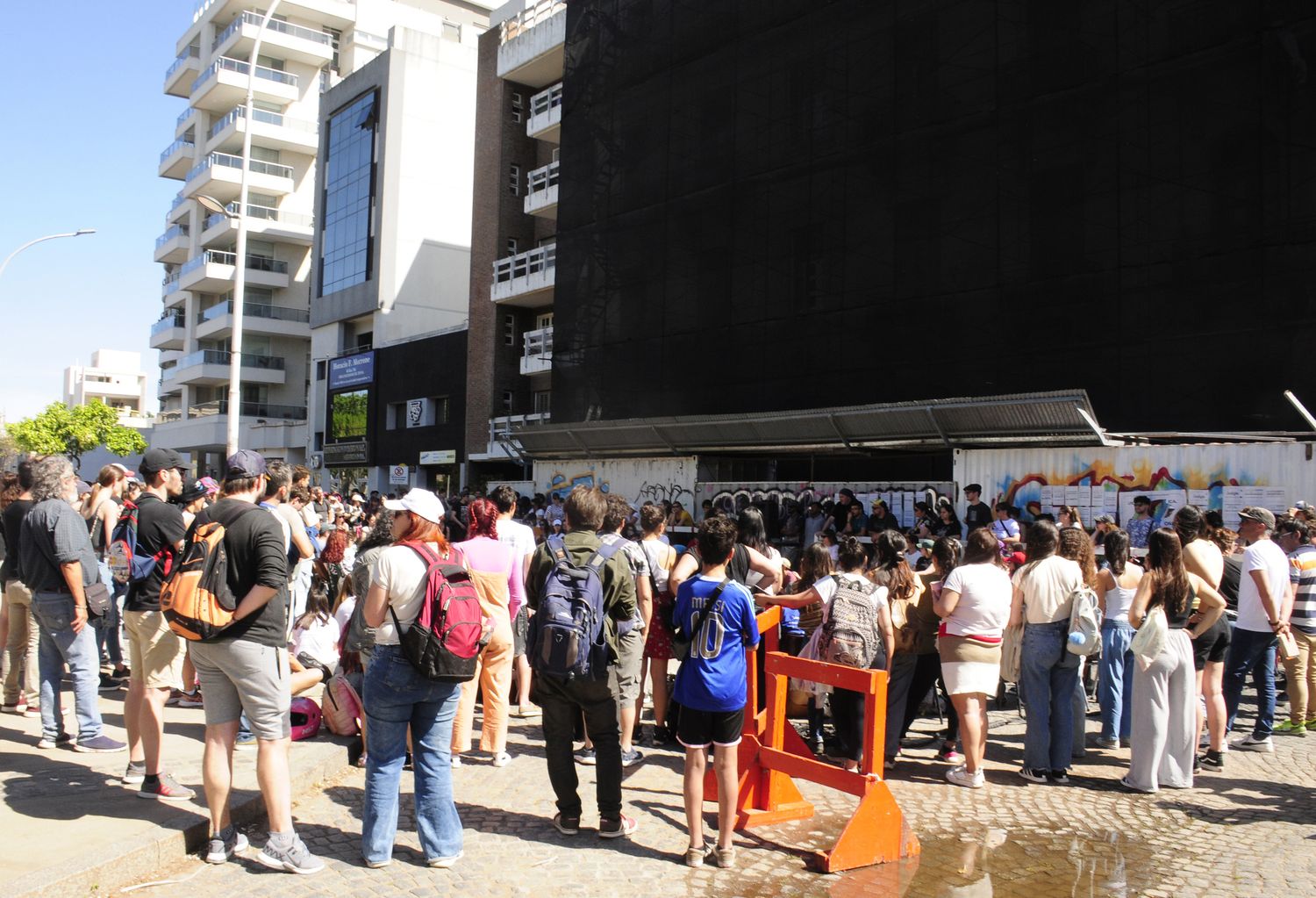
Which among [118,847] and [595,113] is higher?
[595,113]

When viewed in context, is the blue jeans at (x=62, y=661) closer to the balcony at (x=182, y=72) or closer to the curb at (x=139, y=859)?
the curb at (x=139, y=859)

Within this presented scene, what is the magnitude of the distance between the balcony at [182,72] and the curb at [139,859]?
59124 mm

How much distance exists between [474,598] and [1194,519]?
5.40m

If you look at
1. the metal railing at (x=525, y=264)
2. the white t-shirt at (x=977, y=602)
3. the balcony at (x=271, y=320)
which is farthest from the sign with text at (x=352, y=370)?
the white t-shirt at (x=977, y=602)

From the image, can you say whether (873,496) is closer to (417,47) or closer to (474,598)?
(474,598)

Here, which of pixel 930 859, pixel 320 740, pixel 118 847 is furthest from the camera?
pixel 320 740

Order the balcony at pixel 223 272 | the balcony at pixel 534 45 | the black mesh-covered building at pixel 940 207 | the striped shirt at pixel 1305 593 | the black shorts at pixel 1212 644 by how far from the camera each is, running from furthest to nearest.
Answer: the balcony at pixel 223 272
the balcony at pixel 534 45
the black mesh-covered building at pixel 940 207
the striped shirt at pixel 1305 593
the black shorts at pixel 1212 644

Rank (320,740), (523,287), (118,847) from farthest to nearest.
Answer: (523,287) < (320,740) < (118,847)

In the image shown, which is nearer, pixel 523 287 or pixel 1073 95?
pixel 1073 95

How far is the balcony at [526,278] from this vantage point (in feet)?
106

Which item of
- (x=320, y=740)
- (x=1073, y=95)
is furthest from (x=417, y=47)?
(x=320, y=740)

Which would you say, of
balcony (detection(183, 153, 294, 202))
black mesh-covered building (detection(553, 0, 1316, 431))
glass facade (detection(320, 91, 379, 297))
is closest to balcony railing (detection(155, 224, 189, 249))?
balcony (detection(183, 153, 294, 202))

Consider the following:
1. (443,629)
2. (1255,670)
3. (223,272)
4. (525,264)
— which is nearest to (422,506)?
(443,629)

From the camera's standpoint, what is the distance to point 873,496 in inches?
720
